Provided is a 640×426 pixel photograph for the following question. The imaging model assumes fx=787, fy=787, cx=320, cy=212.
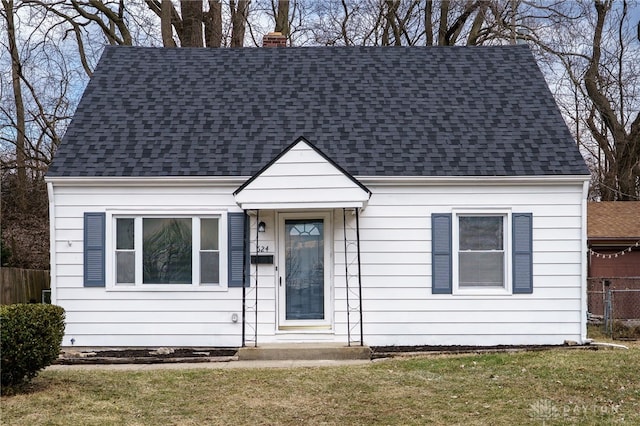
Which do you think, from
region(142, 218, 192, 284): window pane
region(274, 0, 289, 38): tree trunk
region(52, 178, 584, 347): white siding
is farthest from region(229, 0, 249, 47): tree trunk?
region(142, 218, 192, 284): window pane

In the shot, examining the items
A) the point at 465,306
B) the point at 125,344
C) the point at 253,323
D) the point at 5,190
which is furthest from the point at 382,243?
the point at 5,190

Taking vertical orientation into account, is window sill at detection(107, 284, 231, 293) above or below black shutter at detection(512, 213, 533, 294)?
below

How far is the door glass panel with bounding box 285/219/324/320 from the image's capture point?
42.5 feet

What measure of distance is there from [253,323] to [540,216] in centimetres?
501

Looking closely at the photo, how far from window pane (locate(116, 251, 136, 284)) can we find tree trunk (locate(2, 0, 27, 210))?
11.1 m

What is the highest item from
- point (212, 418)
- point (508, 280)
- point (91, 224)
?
point (91, 224)

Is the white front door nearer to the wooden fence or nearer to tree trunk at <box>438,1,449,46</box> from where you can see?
the wooden fence

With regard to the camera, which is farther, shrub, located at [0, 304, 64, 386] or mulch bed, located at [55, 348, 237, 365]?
mulch bed, located at [55, 348, 237, 365]

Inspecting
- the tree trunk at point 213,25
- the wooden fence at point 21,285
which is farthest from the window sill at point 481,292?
the tree trunk at point 213,25

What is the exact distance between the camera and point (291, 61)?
613 inches

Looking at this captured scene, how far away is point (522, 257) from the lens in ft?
42.0

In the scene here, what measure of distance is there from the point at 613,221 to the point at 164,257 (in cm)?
1193

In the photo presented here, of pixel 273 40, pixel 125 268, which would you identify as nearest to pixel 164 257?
pixel 125 268

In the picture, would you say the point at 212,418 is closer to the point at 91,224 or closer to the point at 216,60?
the point at 91,224
